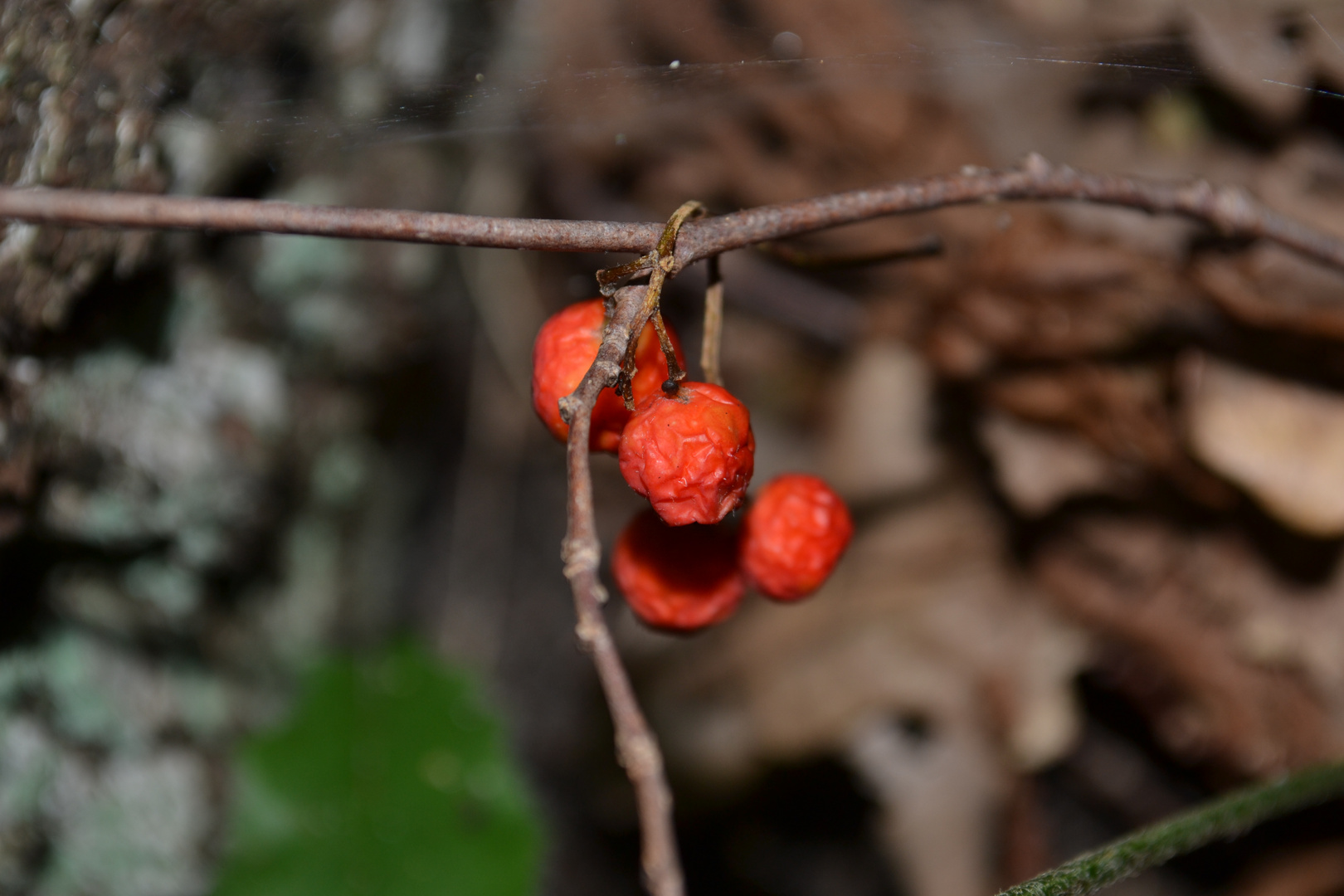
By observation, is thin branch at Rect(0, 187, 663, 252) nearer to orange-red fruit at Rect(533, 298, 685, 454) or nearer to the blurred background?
orange-red fruit at Rect(533, 298, 685, 454)

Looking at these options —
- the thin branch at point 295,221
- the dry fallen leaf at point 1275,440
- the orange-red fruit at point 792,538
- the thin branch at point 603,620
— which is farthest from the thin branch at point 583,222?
the dry fallen leaf at point 1275,440

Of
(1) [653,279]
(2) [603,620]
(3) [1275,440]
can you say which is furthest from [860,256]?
(3) [1275,440]

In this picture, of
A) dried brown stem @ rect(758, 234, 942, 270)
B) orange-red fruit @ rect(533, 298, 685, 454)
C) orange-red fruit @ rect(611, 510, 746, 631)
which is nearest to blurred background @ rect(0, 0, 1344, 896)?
dried brown stem @ rect(758, 234, 942, 270)

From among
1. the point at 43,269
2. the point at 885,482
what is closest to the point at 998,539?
the point at 885,482

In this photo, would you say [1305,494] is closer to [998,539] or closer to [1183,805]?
[998,539]

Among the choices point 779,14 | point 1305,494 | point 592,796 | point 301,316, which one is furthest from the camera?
point 592,796
